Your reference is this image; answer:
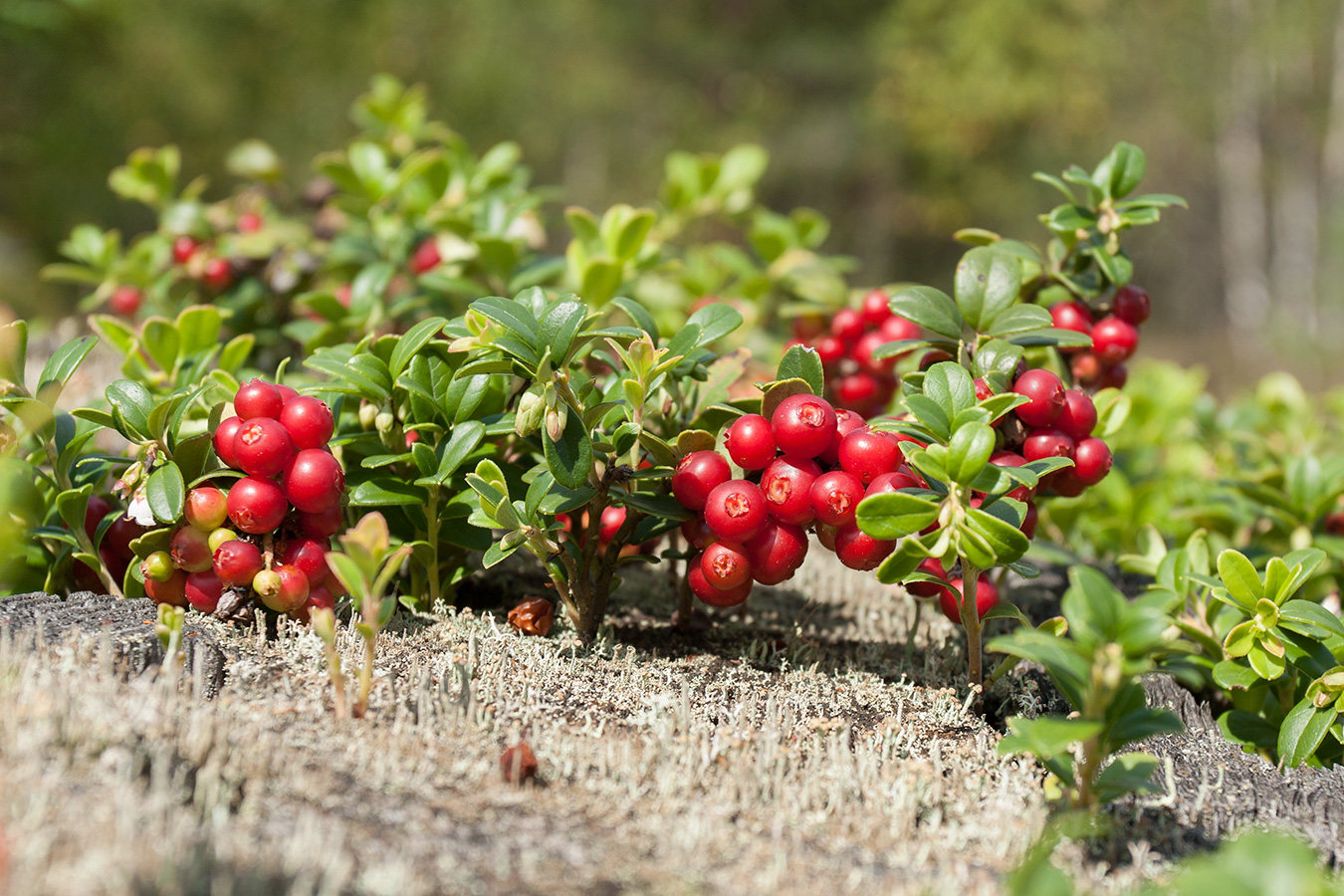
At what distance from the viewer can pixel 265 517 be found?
1.39 metres

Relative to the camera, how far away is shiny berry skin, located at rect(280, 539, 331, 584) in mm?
1449

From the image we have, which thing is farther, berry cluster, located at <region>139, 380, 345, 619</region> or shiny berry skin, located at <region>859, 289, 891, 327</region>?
shiny berry skin, located at <region>859, 289, 891, 327</region>

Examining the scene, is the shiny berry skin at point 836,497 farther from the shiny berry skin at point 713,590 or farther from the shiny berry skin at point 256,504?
the shiny berry skin at point 256,504

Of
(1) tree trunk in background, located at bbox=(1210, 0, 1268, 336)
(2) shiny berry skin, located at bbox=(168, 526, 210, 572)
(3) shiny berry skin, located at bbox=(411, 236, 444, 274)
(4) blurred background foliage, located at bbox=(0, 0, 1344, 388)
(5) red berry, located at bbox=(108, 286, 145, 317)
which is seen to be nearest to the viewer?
(2) shiny berry skin, located at bbox=(168, 526, 210, 572)

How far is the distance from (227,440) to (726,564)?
2.37 ft

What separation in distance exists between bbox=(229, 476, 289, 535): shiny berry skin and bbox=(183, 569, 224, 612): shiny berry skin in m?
0.13

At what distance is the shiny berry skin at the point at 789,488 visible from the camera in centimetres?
136

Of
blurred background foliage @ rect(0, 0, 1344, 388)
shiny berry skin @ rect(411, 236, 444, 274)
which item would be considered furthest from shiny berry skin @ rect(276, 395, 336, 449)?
blurred background foliage @ rect(0, 0, 1344, 388)

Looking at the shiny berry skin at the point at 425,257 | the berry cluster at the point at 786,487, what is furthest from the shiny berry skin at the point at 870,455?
the shiny berry skin at the point at 425,257

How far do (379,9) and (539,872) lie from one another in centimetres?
971

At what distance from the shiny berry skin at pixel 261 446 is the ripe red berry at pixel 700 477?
557 millimetres

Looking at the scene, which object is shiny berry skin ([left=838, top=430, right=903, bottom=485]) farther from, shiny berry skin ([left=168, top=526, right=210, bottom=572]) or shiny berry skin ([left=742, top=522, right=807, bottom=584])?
shiny berry skin ([left=168, top=526, right=210, bottom=572])

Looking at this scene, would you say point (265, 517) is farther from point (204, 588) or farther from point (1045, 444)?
point (1045, 444)

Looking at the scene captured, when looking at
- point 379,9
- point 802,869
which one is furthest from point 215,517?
point 379,9
